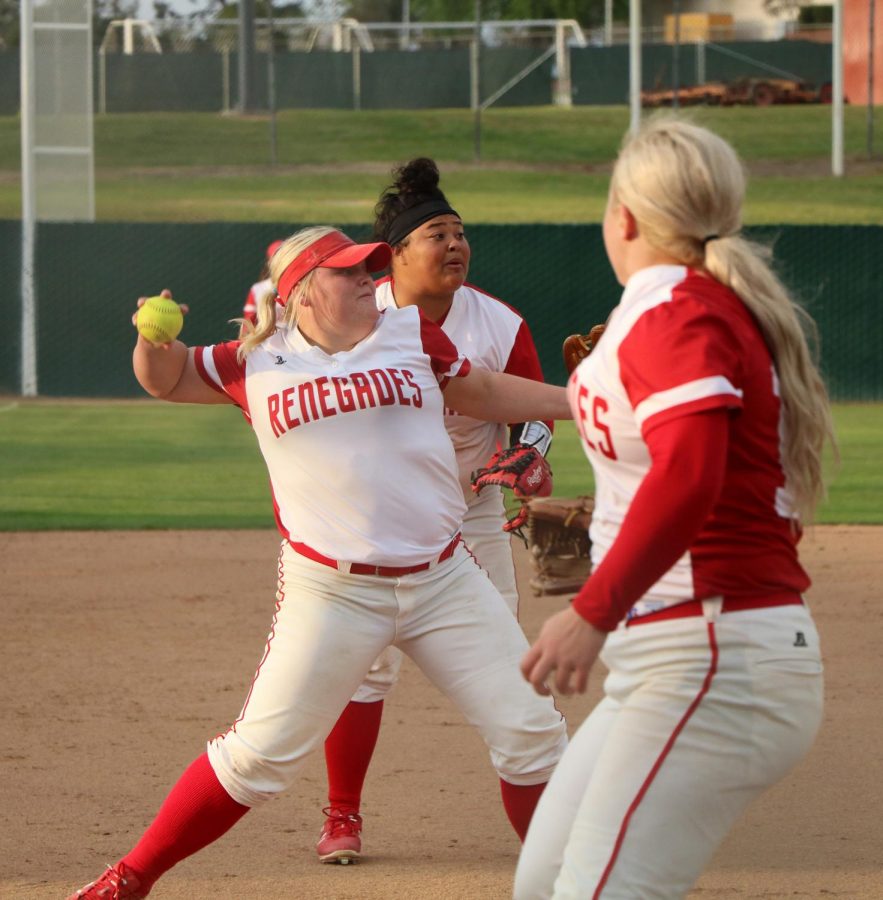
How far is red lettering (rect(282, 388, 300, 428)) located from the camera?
136 inches

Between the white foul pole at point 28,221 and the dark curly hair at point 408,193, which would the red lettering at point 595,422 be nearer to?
the dark curly hair at point 408,193

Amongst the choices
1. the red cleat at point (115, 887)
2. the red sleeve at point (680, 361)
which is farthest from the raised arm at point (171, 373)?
the red sleeve at point (680, 361)

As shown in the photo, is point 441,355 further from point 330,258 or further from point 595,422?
point 595,422

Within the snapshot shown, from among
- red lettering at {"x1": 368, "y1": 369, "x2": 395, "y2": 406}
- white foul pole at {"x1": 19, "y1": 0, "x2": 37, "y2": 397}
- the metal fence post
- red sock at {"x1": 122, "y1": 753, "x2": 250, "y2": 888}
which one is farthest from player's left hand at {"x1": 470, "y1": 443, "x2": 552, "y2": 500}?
the metal fence post

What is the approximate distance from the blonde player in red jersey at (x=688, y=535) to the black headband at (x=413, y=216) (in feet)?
6.75

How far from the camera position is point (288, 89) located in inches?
1372

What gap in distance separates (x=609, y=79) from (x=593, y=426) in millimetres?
35351

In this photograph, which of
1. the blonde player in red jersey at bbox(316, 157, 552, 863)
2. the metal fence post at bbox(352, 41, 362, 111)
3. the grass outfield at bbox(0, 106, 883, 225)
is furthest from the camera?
the metal fence post at bbox(352, 41, 362, 111)

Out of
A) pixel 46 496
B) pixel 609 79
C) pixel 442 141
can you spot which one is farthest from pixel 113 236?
pixel 609 79

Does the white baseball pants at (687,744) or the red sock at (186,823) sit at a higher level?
the white baseball pants at (687,744)

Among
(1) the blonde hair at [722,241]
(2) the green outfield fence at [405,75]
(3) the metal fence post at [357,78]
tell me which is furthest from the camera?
(3) the metal fence post at [357,78]

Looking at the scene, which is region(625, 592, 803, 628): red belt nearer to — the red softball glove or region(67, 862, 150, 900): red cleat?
the red softball glove

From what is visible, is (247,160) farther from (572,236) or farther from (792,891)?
(792,891)

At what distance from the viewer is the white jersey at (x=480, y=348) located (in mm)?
4531
